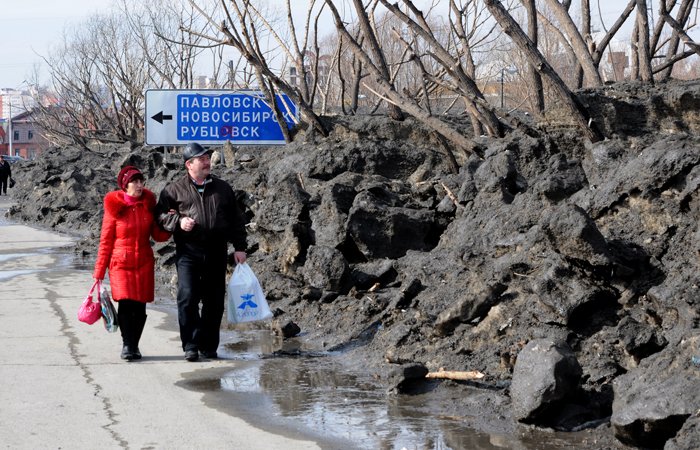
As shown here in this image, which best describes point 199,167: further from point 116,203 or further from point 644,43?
point 644,43

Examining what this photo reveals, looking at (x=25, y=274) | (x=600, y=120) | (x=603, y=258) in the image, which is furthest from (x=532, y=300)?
(x=25, y=274)

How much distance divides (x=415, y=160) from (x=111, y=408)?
8.62 m

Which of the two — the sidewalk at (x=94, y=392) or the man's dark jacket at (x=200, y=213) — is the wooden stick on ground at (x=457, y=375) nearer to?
the sidewalk at (x=94, y=392)

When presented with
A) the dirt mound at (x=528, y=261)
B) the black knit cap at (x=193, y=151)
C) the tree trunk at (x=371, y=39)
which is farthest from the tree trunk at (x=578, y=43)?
the black knit cap at (x=193, y=151)

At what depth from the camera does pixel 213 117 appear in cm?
1792

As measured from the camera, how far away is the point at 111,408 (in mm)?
6281

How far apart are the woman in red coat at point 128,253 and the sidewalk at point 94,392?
29cm

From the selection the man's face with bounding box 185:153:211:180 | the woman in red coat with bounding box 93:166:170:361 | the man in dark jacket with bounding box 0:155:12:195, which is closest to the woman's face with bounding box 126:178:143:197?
the woman in red coat with bounding box 93:166:170:361

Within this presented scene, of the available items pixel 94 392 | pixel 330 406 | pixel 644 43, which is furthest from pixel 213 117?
pixel 330 406

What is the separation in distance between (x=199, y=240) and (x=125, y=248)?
55cm

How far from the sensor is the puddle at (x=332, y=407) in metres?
5.48

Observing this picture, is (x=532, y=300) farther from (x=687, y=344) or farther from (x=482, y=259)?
(x=687, y=344)

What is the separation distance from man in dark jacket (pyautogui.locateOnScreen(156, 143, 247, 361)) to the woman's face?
196mm

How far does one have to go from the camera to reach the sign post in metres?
17.6
